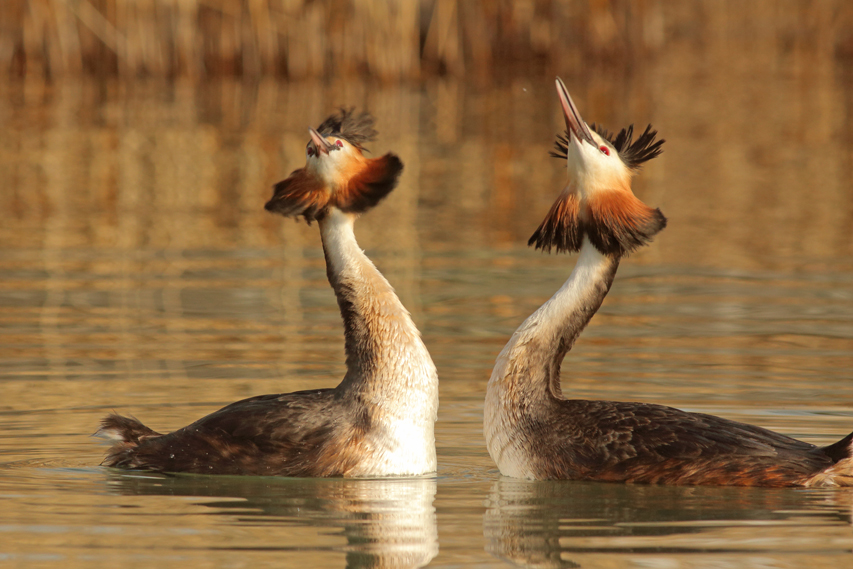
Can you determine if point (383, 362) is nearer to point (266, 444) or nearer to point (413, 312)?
point (266, 444)

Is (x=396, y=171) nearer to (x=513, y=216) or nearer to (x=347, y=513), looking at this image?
(x=347, y=513)

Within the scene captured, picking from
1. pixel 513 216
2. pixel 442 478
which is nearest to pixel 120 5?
pixel 513 216

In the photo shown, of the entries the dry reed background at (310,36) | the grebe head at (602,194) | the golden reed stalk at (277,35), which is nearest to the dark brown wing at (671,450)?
the grebe head at (602,194)

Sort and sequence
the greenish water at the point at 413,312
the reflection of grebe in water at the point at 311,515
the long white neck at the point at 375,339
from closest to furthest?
the reflection of grebe in water at the point at 311,515 → the greenish water at the point at 413,312 → the long white neck at the point at 375,339

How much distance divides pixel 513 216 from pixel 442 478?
904 centimetres

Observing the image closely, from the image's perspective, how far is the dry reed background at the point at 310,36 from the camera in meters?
25.1

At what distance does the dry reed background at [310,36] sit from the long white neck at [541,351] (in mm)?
17758

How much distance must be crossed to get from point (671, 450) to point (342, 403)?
1.60m

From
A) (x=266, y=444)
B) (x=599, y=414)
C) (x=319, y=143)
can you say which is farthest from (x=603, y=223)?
(x=266, y=444)

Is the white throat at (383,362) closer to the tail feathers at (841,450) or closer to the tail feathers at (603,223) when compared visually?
the tail feathers at (603,223)

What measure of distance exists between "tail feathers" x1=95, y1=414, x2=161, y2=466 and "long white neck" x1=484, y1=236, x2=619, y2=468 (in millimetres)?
1730

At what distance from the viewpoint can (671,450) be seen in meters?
6.61

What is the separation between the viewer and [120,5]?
981 inches

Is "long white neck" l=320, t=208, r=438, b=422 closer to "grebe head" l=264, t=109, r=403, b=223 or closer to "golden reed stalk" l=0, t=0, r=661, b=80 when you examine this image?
"grebe head" l=264, t=109, r=403, b=223
